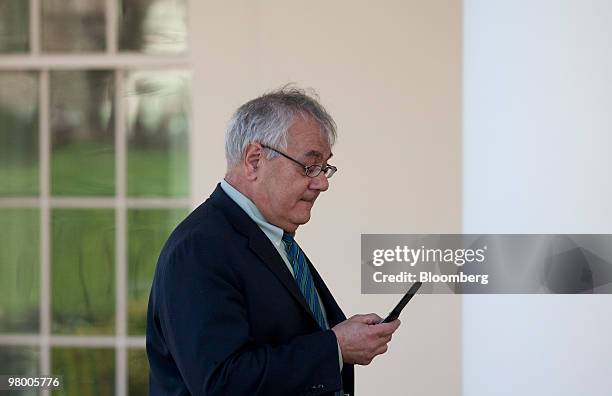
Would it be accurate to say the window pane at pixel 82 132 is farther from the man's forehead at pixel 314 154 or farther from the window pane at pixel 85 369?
the man's forehead at pixel 314 154

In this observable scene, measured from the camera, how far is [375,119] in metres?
4.39

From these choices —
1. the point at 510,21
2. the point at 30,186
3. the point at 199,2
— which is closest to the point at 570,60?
the point at 510,21

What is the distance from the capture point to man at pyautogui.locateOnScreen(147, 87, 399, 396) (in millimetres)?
2119

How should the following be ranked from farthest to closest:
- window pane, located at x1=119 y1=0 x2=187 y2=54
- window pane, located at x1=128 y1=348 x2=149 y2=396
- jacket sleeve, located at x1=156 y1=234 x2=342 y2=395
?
1. window pane, located at x1=128 y1=348 x2=149 y2=396
2. window pane, located at x1=119 y1=0 x2=187 y2=54
3. jacket sleeve, located at x1=156 y1=234 x2=342 y2=395

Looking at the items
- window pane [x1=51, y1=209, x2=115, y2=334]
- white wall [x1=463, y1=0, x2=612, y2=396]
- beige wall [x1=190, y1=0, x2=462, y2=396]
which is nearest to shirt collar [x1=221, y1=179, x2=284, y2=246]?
beige wall [x1=190, y1=0, x2=462, y2=396]

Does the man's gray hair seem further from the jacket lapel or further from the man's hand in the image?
the man's hand

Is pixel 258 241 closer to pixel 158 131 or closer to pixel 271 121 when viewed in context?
pixel 271 121

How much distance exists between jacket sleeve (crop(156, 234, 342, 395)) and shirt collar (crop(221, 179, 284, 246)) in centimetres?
15

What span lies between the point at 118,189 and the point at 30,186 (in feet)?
1.32

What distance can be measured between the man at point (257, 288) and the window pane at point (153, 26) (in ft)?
7.44

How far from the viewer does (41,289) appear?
187 inches

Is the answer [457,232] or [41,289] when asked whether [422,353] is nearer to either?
[457,232]

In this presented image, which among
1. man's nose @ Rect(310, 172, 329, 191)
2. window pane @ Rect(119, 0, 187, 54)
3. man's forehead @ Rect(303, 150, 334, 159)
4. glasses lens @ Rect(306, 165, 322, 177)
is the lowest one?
man's nose @ Rect(310, 172, 329, 191)

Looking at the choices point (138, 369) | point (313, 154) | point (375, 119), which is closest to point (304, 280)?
point (313, 154)
